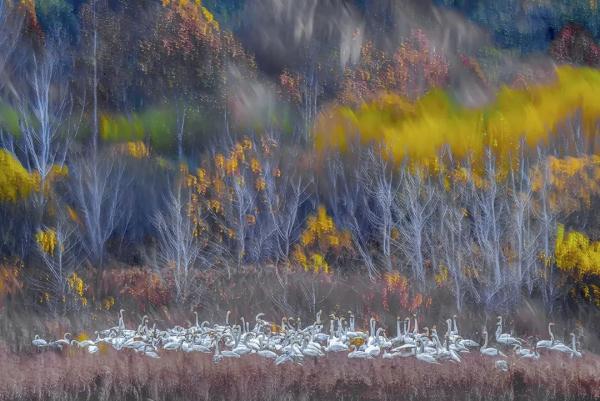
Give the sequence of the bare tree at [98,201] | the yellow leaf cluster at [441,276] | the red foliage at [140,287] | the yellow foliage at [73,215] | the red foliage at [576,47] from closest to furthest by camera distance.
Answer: the yellow leaf cluster at [441,276] → the red foliage at [140,287] → the bare tree at [98,201] → the yellow foliage at [73,215] → the red foliage at [576,47]

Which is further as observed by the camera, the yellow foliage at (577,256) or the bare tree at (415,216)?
the bare tree at (415,216)

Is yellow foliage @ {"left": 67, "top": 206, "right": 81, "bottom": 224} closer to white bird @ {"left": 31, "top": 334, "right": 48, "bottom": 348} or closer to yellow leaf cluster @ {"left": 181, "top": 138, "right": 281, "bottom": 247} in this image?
yellow leaf cluster @ {"left": 181, "top": 138, "right": 281, "bottom": 247}

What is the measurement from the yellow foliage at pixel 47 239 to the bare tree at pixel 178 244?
1908mm

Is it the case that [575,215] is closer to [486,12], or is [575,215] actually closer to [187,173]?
[486,12]

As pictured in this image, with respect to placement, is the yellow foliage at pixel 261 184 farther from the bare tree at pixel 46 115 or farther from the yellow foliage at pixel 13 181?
the yellow foliage at pixel 13 181

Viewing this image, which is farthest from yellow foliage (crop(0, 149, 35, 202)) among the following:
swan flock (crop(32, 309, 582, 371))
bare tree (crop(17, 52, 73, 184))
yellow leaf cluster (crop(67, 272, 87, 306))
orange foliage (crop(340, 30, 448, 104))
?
orange foliage (crop(340, 30, 448, 104))

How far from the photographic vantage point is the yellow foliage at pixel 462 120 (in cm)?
1711

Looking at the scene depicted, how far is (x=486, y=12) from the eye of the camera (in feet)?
64.2

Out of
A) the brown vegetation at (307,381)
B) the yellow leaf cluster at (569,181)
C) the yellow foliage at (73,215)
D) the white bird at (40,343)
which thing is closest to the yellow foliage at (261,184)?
the yellow foliage at (73,215)

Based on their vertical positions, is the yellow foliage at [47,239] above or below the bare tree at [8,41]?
below

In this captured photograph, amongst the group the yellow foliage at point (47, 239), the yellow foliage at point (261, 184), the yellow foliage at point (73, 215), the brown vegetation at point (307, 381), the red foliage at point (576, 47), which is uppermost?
the red foliage at point (576, 47)

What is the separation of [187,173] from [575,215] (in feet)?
25.4

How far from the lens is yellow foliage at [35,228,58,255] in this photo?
16.1 meters

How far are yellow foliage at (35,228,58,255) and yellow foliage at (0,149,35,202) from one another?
3.74ft
